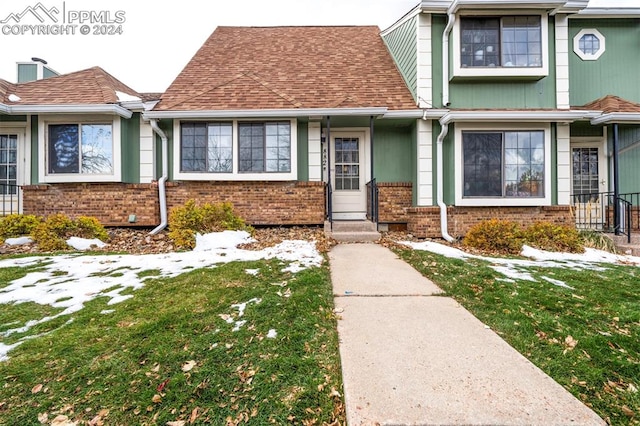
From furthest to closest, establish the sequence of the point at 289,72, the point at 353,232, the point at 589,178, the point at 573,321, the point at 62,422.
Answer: the point at 289,72 → the point at 589,178 → the point at 353,232 → the point at 573,321 → the point at 62,422

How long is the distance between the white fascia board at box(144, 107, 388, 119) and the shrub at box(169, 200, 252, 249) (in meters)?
2.24

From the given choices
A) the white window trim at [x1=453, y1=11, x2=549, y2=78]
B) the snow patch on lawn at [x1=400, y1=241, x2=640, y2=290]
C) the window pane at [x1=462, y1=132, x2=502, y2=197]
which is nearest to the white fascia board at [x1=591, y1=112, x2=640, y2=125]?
the white window trim at [x1=453, y1=11, x2=549, y2=78]

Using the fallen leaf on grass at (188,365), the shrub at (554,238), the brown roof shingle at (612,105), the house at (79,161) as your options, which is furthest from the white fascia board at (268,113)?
the fallen leaf on grass at (188,365)

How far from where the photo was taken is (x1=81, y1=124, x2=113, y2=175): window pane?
24.8ft

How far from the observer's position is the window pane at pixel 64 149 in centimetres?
752

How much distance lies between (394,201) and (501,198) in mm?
2519

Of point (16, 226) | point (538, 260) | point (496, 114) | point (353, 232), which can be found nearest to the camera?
point (538, 260)

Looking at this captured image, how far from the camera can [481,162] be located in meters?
7.33

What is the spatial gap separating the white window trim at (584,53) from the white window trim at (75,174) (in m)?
12.4

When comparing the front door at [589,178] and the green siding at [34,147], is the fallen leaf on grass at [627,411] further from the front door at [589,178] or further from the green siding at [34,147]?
the green siding at [34,147]

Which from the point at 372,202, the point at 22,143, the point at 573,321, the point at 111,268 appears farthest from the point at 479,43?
the point at 22,143

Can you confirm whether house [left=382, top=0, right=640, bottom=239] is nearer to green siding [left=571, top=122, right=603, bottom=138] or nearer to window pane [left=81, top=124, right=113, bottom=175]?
green siding [left=571, top=122, right=603, bottom=138]

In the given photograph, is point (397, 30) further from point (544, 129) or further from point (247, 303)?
point (247, 303)

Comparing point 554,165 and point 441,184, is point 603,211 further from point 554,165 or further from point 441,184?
point 441,184
